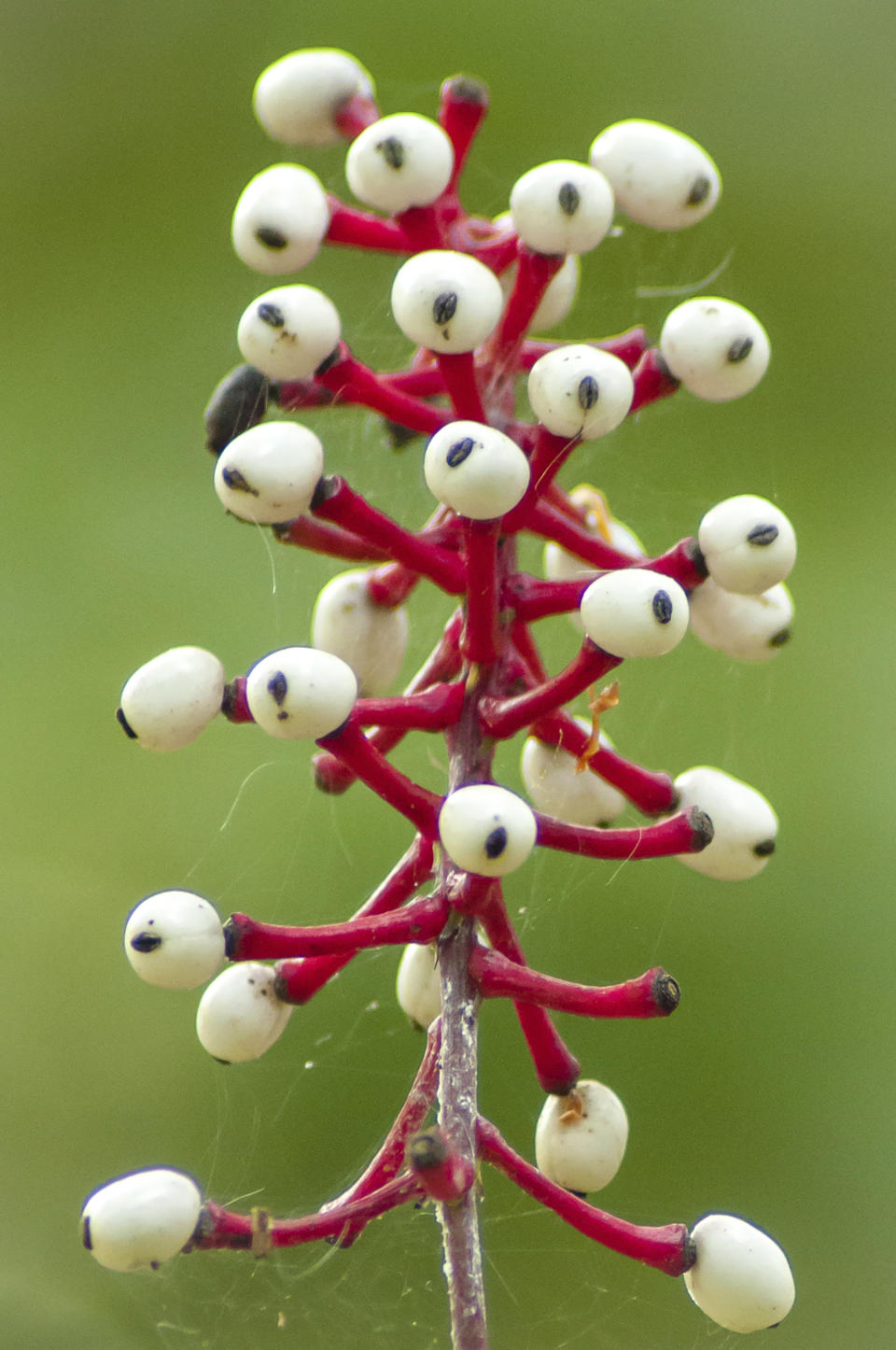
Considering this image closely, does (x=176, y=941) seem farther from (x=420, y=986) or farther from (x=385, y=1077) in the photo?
(x=385, y=1077)

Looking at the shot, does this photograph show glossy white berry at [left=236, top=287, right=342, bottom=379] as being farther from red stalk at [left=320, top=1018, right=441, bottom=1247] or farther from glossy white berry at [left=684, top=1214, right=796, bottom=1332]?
glossy white berry at [left=684, top=1214, right=796, bottom=1332]

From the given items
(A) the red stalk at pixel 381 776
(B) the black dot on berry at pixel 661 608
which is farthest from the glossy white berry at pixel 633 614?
(A) the red stalk at pixel 381 776

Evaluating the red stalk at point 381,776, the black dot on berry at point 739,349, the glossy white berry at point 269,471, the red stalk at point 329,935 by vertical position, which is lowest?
the red stalk at point 329,935

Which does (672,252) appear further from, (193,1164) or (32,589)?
(193,1164)

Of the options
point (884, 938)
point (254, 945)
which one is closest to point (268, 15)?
point (884, 938)

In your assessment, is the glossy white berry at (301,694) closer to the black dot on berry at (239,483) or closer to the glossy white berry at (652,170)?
the black dot on berry at (239,483)
